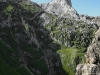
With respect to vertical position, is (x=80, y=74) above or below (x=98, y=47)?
below

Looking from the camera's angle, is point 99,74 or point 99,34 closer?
point 99,74

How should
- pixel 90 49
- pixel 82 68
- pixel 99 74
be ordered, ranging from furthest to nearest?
pixel 90 49, pixel 82 68, pixel 99 74

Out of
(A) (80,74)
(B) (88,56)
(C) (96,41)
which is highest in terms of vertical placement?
(C) (96,41)

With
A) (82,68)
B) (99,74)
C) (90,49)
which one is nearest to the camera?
(99,74)

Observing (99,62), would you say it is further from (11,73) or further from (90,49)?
(11,73)

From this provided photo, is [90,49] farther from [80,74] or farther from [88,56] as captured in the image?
[80,74]

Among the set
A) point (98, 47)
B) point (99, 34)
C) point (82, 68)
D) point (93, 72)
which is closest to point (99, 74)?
point (93, 72)

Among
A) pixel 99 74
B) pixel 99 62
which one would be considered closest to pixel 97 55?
pixel 99 62

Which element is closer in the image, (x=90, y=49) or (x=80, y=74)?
(x=80, y=74)

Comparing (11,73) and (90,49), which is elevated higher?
(90,49)
